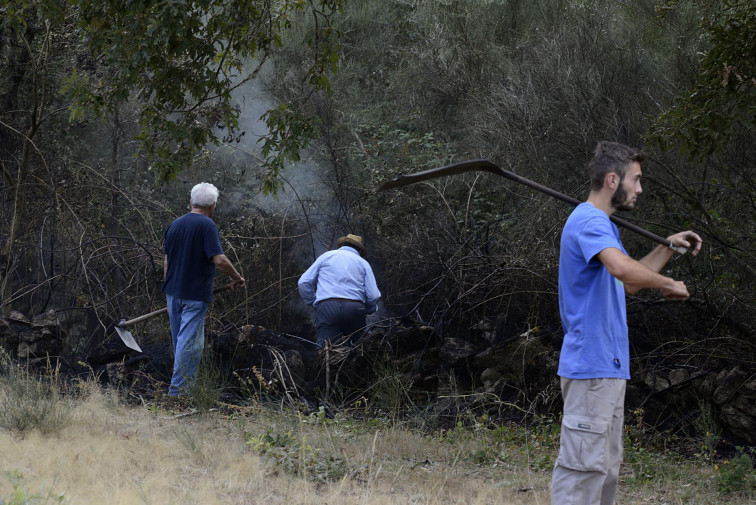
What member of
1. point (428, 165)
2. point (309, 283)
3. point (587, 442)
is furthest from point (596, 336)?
point (428, 165)

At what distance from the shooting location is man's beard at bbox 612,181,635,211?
10.8 feet

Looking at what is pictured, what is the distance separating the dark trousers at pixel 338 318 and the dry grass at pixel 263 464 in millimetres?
1618

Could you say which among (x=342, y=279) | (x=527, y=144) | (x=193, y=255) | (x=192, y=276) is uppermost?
(x=527, y=144)

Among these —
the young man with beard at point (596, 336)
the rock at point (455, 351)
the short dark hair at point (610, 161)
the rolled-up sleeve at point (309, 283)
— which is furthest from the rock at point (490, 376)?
the short dark hair at point (610, 161)

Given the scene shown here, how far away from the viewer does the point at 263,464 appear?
457cm

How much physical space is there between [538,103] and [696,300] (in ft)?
10.1

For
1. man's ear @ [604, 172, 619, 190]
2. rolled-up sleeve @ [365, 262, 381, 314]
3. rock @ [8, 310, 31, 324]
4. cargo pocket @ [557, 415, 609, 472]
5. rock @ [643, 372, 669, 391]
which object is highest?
man's ear @ [604, 172, 619, 190]

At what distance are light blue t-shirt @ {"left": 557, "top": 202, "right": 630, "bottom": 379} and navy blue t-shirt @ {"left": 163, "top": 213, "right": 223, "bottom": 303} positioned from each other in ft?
12.4

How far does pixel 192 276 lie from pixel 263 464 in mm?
2357

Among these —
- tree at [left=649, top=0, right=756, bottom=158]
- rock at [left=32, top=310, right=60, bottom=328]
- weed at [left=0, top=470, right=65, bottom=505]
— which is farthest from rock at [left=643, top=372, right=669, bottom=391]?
rock at [left=32, top=310, right=60, bottom=328]

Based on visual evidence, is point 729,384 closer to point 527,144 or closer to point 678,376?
point 678,376

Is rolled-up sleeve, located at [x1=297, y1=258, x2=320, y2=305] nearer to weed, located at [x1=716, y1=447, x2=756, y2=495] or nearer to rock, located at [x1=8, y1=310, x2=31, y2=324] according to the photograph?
rock, located at [x1=8, y1=310, x2=31, y2=324]

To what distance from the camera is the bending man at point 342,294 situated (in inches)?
294

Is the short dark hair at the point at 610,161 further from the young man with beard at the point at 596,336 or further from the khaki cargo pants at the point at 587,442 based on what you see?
the khaki cargo pants at the point at 587,442
